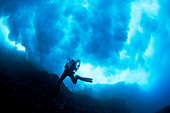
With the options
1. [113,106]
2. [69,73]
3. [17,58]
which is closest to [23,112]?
[69,73]

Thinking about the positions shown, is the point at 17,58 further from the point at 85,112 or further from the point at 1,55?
the point at 85,112

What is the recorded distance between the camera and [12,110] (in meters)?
6.02

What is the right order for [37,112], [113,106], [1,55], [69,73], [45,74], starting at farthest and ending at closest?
1. [1,55]
2. [113,106]
3. [45,74]
4. [69,73]
5. [37,112]

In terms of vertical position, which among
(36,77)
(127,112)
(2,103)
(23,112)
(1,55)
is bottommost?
(23,112)

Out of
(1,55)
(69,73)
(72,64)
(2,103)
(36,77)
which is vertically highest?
(1,55)

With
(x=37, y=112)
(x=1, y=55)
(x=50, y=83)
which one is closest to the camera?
(x=37, y=112)

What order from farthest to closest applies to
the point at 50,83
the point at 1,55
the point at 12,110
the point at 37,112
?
1. the point at 1,55
2. the point at 50,83
3. the point at 37,112
4. the point at 12,110

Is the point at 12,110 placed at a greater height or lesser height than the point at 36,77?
lesser

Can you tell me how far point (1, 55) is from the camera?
23.6 meters

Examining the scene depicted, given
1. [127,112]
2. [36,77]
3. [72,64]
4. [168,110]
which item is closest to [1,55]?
[36,77]

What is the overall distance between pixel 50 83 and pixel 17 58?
1277 cm

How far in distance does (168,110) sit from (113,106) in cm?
887

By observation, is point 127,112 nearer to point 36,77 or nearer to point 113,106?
point 113,106

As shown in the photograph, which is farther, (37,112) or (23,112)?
(37,112)
